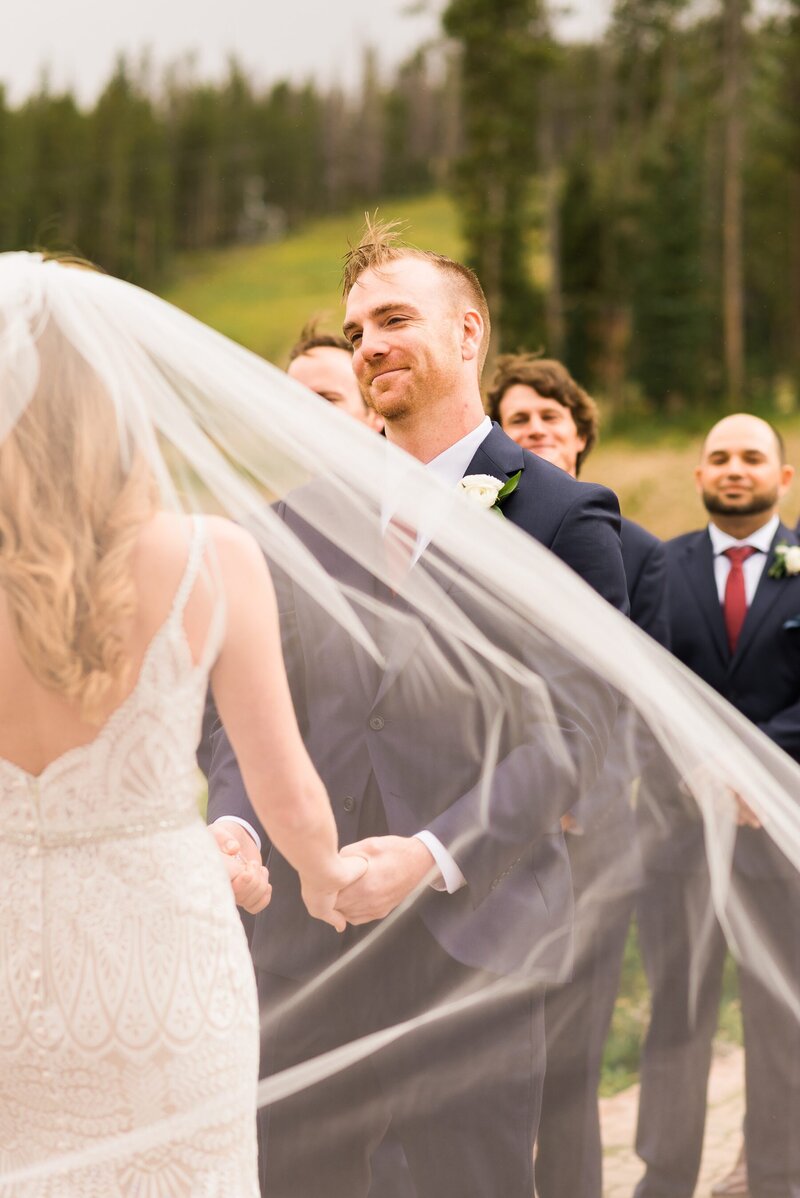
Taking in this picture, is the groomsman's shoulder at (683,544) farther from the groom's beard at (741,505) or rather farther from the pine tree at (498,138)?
the pine tree at (498,138)

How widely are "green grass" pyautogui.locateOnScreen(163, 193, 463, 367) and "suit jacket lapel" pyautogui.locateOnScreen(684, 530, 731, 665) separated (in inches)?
1189

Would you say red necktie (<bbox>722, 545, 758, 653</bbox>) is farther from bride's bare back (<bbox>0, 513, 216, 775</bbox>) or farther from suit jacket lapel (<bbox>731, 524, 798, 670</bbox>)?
bride's bare back (<bbox>0, 513, 216, 775</bbox>)

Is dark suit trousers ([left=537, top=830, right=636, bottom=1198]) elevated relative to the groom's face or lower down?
lower down

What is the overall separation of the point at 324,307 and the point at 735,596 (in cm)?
1404

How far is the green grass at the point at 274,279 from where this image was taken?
39438mm

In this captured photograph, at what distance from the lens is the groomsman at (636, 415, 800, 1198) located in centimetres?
280

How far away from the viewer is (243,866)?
248 centimetres

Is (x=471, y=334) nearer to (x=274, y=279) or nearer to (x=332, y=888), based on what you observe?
(x=332, y=888)

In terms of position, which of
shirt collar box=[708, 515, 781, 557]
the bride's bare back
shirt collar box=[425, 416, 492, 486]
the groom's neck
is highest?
the groom's neck

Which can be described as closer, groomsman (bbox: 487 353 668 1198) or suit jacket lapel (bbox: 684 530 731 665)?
groomsman (bbox: 487 353 668 1198)

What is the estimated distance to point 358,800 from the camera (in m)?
2.57

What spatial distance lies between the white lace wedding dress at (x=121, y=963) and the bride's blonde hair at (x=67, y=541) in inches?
3.9

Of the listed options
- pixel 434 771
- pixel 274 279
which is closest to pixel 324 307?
pixel 434 771

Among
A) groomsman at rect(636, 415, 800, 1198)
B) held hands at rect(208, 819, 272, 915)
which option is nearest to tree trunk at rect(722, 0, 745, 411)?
groomsman at rect(636, 415, 800, 1198)
